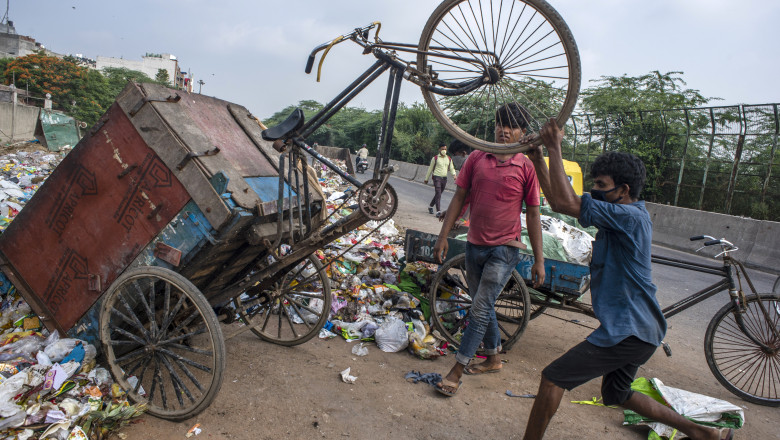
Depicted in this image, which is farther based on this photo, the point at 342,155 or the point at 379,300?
the point at 342,155

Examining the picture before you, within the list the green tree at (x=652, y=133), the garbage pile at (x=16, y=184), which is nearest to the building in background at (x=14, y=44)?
the garbage pile at (x=16, y=184)

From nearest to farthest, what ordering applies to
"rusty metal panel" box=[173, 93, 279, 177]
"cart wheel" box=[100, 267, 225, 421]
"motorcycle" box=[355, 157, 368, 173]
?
"cart wheel" box=[100, 267, 225, 421]
"rusty metal panel" box=[173, 93, 279, 177]
"motorcycle" box=[355, 157, 368, 173]

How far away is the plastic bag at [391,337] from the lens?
3865 mm

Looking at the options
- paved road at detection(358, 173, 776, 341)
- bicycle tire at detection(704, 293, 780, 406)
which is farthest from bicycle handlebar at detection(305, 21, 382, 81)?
paved road at detection(358, 173, 776, 341)

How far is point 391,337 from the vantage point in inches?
154

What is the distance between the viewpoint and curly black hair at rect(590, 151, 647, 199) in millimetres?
2299

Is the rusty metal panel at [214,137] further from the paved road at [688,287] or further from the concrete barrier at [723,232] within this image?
the concrete barrier at [723,232]

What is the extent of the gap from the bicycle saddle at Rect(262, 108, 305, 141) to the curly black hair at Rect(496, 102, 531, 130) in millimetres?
1256

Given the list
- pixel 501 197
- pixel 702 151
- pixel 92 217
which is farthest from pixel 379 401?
pixel 702 151

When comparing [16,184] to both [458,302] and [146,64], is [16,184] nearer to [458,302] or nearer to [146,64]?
[458,302]

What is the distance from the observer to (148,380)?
312cm

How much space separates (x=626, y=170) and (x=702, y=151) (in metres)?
10.7

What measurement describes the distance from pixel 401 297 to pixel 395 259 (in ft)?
4.45

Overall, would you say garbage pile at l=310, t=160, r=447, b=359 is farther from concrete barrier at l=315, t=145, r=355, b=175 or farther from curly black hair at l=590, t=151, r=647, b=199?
concrete barrier at l=315, t=145, r=355, b=175
